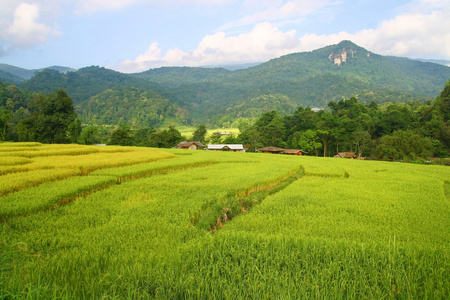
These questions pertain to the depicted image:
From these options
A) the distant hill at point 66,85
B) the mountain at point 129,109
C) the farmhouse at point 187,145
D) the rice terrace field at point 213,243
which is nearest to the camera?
the rice terrace field at point 213,243

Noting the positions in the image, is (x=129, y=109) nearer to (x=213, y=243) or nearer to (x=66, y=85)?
(x=66, y=85)

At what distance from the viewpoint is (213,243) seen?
397cm

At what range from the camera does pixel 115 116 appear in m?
134

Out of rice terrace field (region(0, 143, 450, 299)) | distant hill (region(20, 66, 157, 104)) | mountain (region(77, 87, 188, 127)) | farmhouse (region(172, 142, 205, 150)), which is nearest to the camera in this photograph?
rice terrace field (region(0, 143, 450, 299))

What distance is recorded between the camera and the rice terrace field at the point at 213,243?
110 inches

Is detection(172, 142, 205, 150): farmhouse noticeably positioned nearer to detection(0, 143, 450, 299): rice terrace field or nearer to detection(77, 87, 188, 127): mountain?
detection(0, 143, 450, 299): rice terrace field

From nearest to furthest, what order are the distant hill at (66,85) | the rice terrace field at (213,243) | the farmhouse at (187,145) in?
1. the rice terrace field at (213,243)
2. the farmhouse at (187,145)
3. the distant hill at (66,85)

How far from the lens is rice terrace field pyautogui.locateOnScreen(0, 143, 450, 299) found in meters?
2.79

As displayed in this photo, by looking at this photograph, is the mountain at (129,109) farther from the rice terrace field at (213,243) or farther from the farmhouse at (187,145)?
the rice terrace field at (213,243)

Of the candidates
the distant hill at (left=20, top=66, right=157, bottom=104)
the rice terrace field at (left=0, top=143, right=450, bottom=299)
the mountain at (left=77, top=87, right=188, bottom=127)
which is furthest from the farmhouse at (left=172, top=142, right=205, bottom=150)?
the distant hill at (left=20, top=66, right=157, bottom=104)

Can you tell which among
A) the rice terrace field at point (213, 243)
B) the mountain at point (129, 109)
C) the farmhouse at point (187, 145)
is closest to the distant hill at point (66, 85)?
the mountain at point (129, 109)

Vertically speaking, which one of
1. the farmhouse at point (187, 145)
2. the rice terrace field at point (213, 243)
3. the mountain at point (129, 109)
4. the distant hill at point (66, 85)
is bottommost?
the farmhouse at point (187, 145)

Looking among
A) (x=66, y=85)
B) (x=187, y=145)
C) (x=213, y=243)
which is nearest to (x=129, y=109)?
(x=66, y=85)

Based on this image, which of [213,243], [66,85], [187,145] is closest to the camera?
[213,243]
